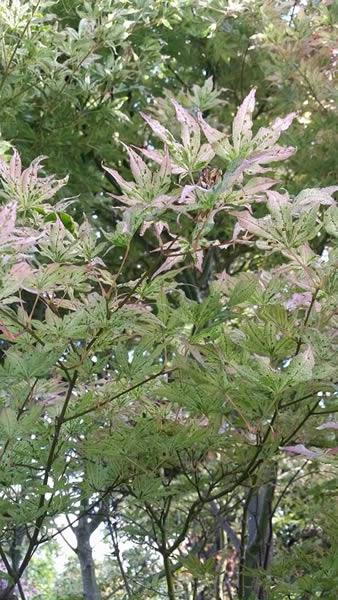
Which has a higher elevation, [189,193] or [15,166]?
[15,166]

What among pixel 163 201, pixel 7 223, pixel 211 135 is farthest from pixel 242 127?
pixel 7 223

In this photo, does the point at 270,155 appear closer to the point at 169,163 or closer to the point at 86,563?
the point at 169,163

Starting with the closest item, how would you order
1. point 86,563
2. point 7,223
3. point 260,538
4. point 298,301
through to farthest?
point 7,223 < point 298,301 < point 260,538 < point 86,563

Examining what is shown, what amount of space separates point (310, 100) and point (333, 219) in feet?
6.50

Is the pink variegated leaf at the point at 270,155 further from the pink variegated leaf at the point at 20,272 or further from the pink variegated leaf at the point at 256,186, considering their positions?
the pink variegated leaf at the point at 20,272

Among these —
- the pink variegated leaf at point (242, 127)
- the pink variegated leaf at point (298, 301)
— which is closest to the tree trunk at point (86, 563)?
the pink variegated leaf at point (298, 301)

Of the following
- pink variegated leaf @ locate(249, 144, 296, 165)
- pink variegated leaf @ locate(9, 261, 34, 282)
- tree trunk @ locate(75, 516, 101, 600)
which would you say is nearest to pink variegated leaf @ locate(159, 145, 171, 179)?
pink variegated leaf @ locate(249, 144, 296, 165)

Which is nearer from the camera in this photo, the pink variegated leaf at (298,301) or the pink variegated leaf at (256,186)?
the pink variegated leaf at (256,186)

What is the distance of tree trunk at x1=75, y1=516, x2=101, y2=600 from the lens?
9.51 feet

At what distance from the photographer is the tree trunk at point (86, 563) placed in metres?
2.90

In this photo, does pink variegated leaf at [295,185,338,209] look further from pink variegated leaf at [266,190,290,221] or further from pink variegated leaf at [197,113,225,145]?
pink variegated leaf at [197,113,225,145]

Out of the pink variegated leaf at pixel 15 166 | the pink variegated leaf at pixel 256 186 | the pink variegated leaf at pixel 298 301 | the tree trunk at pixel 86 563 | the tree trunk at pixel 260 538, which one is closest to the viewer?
the pink variegated leaf at pixel 256 186

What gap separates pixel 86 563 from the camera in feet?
9.64

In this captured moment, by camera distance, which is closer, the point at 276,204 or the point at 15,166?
the point at 276,204
